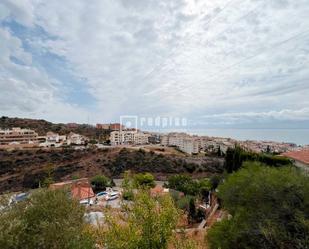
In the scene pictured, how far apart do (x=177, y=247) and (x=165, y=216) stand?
1.19 metres

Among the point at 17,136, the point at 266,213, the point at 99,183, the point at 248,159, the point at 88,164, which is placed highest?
the point at 17,136

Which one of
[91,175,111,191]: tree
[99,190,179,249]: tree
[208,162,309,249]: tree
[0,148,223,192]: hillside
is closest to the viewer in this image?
[99,190,179,249]: tree

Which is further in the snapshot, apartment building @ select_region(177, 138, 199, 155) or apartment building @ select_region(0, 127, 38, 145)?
apartment building @ select_region(177, 138, 199, 155)

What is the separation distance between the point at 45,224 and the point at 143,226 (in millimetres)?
A: 2322

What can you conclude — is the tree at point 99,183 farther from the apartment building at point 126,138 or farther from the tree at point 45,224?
the apartment building at point 126,138

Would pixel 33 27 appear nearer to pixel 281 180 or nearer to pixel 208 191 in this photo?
pixel 281 180

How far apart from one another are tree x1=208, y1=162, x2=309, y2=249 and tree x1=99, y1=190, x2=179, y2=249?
328cm

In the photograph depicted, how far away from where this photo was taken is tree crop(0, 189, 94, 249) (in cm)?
529

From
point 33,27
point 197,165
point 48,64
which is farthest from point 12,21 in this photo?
point 197,165

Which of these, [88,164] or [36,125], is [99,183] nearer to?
[88,164]

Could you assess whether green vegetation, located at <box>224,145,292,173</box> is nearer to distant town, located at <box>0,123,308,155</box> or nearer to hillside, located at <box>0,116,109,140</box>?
distant town, located at <box>0,123,308,155</box>

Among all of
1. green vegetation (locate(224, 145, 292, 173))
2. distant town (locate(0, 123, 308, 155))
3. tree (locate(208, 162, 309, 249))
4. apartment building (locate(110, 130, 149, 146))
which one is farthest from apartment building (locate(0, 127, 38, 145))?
tree (locate(208, 162, 309, 249))

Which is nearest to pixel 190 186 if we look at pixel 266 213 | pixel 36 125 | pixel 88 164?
pixel 266 213

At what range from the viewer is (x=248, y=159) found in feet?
70.6
